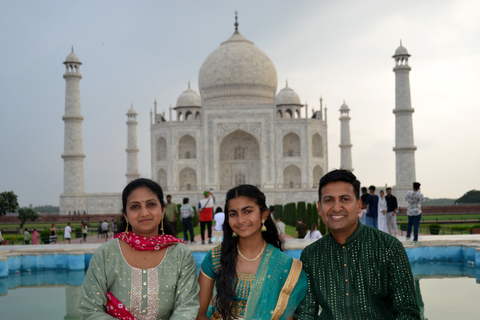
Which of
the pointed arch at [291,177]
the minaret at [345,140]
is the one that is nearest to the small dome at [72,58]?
the pointed arch at [291,177]

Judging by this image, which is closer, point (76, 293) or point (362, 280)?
point (362, 280)

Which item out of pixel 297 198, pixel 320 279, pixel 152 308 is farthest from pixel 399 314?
pixel 297 198

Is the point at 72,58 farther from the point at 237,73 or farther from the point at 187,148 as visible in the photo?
the point at 237,73

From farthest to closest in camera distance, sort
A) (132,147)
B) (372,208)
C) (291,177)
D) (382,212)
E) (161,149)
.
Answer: (132,147)
(161,149)
(291,177)
(382,212)
(372,208)

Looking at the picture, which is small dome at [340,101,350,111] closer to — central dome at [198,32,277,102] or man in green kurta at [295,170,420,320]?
central dome at [198,32,277,102]

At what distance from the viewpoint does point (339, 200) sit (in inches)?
87.8

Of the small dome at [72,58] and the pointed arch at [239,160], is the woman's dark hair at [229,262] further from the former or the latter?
the pointed arch at [239,160]

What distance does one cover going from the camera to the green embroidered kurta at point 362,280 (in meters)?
2.15

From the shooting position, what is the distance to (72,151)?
73.6 feet

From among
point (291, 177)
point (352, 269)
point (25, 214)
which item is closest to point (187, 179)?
point (291, 177)

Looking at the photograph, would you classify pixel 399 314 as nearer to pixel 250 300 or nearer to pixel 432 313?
pixel 250 300

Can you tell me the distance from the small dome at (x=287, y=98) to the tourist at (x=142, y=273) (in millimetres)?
26074

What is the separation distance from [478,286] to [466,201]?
2294cm

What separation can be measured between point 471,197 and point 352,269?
2726cm
